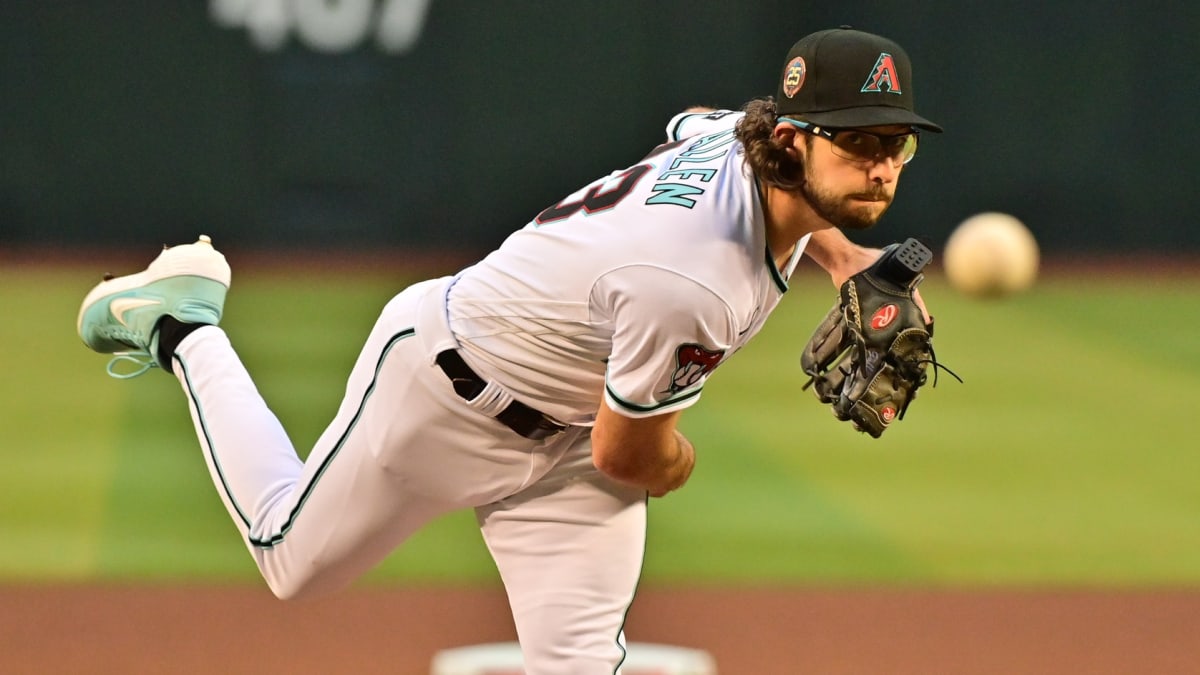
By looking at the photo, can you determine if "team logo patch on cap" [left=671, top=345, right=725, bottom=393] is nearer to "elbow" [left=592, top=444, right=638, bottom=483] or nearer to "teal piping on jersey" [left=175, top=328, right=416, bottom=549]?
"elbow" [left=592, top=444, right=638, bottom=483]

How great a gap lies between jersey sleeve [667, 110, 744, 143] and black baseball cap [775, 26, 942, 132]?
1.62 feet

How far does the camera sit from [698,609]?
5520 mm

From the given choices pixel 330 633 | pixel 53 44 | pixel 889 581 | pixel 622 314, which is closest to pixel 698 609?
pixel 889 581

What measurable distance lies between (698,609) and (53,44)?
9319 millimetres

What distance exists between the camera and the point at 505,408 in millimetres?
3469

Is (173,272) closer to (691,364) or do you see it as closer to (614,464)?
(614,464)

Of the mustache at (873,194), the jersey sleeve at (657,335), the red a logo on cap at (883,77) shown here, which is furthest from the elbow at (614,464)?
the red a logo on cap at (883,77)

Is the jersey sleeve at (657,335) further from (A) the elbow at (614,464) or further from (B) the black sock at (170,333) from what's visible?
(B) the black sock at (170,333)

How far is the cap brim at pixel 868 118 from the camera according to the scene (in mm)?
2910

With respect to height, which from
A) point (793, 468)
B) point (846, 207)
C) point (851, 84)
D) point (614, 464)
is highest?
point (851, 84)

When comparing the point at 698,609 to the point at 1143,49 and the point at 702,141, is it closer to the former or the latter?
the point at 702,141

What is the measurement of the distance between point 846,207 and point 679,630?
106 inches

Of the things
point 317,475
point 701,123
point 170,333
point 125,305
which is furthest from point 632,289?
point 125,305

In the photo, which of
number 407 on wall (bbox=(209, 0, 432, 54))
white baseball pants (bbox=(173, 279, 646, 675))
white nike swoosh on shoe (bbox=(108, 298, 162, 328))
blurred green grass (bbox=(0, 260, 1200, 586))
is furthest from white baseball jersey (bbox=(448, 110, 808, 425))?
number 407 on wall (bbox=(209, 0, 432, 54))
